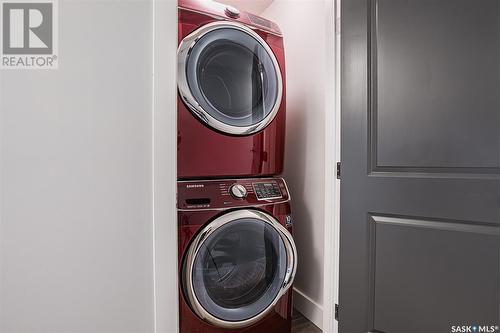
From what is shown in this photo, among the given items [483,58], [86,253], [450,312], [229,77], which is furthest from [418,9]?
[86,253]

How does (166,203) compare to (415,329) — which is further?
(415,329)

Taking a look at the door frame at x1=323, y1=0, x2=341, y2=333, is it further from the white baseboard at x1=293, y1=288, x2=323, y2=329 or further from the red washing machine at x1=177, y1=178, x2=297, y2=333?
the red washing machine at x1=177, y1=178, x2=297, y2=333

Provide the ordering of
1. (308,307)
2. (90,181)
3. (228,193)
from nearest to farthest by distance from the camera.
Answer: (90,181) < (228,193) < (308,307)

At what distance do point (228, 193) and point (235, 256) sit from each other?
0.33 meters

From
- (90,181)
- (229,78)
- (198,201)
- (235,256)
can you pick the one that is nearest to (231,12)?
(229,78)

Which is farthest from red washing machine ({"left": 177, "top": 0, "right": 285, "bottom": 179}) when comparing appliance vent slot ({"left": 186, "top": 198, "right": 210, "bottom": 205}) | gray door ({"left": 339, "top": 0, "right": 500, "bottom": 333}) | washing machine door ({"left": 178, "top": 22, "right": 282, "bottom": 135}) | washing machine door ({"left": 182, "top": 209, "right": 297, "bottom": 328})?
gray door ({"left": 339, "top": 0, "right": 500, "bottom": 333})

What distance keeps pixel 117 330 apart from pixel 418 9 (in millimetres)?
1680

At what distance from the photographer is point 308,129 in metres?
1.81

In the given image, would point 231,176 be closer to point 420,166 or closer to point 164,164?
point 164,164

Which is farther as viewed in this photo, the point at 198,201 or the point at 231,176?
the point at 231,176

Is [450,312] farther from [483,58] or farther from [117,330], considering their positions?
[117,330]

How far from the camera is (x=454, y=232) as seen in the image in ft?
3.60

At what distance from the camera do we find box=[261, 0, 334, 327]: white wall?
165cm

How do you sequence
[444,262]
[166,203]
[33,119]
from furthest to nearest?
[444,262] → [166,203] → [33,119]
